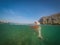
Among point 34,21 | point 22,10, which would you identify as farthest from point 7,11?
point 34,21

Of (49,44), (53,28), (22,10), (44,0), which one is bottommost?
(49,44)

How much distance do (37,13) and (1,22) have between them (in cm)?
66

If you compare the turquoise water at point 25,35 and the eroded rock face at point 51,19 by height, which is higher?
the eroded rock face at point 51,19

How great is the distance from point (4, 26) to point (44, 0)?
0.85 meters

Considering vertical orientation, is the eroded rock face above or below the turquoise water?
above

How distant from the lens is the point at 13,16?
2.20 m

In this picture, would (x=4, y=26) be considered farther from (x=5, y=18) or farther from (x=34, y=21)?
(x=34, y=21)

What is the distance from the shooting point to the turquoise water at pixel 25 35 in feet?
7.09

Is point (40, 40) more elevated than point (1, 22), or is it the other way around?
point (1, 22)

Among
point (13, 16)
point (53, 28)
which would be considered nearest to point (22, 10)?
point (13, 16)

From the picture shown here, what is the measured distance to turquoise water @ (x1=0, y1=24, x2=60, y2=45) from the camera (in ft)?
7.09

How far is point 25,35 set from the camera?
2.16 metres

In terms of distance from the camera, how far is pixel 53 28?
2.17 metres

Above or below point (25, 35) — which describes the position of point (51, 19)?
above
